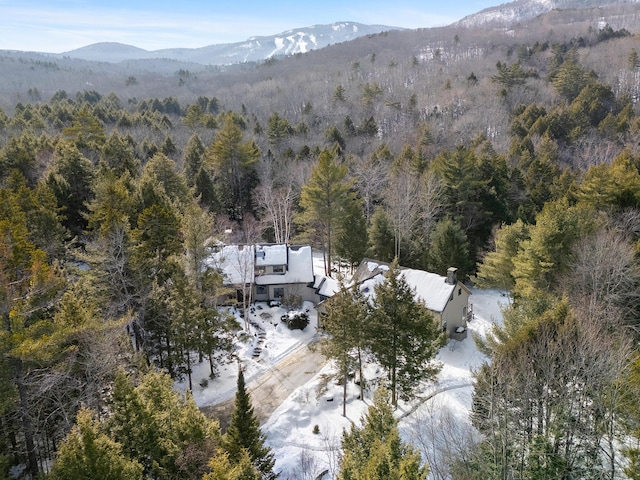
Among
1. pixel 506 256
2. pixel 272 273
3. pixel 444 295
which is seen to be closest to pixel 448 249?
pixel 506 256

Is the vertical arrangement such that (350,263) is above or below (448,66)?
below

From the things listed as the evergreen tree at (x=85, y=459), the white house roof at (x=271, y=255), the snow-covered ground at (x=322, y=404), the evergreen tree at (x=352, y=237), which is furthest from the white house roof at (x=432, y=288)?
the evergreen tree at (x=85, y=459)

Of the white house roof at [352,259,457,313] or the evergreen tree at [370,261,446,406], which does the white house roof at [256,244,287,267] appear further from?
the evergreen tree at [370,261,446,406]

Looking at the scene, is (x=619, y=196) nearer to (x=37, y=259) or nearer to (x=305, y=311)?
(x=305, y=311)

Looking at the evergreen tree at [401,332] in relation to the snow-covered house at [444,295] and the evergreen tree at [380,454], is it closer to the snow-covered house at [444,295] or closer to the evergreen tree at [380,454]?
the evergreen tree at [380,454]

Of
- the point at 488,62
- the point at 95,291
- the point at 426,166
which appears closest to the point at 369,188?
the point at 426,166

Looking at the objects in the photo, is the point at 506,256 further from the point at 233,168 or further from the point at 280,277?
the point at 233,168
